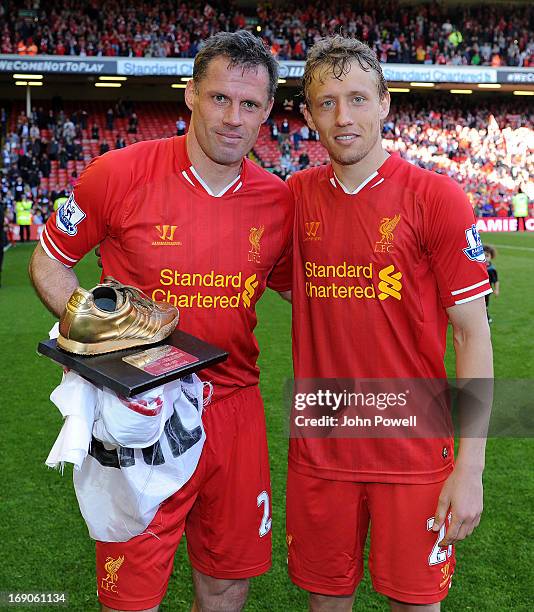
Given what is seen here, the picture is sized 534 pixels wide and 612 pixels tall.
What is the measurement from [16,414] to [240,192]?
4.06 metres

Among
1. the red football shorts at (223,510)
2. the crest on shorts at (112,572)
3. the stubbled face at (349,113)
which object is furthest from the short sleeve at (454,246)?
the crest on shorts at (112,572)

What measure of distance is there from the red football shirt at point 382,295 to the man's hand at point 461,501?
0.36 ft

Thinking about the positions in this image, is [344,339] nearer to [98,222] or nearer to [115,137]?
[98,222]

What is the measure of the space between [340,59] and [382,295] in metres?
0.80

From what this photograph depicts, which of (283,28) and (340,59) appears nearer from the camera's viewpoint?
(340,59)

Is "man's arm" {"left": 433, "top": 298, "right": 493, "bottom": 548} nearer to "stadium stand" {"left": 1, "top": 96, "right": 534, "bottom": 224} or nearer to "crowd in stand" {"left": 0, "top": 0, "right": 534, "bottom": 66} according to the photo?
"stadium stand" {"left": 1, "top": 96, "right": 534, "bottom": 224}

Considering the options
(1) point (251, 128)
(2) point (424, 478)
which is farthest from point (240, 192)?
(2) point (424, 478)

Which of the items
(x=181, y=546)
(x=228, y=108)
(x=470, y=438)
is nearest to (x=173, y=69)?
(x=181, y=546)

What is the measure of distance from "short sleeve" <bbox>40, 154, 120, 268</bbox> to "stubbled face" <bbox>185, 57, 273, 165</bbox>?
1.20 ft

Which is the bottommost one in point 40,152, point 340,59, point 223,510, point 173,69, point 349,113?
point 40,152

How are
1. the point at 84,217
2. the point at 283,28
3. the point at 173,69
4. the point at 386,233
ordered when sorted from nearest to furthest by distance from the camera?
the point at 386,233 < the point at 84,217 < the point at 173,69 < the point at 283,28

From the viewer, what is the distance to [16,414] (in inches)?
233

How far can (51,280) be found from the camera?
8.16ft

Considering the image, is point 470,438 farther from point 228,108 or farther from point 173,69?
point 173,69
